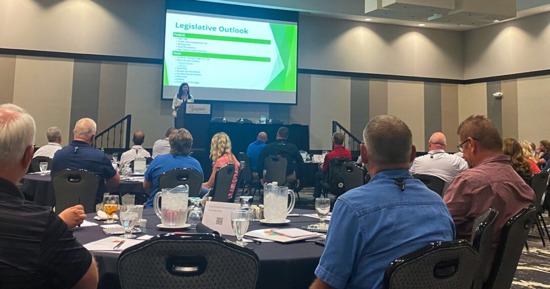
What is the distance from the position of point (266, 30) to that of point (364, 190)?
986cm

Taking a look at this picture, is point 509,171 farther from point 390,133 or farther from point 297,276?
point 297,276

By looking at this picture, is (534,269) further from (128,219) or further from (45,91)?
(45,91)

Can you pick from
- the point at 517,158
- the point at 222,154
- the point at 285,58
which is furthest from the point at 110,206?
the point at 285,58

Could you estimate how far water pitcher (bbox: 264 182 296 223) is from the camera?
7.96ft

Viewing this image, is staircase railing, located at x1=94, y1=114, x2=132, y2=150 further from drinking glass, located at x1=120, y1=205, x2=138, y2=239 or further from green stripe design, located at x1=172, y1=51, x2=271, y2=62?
drinking glass, located at x1=120, y1=205, x2=138, y2=239

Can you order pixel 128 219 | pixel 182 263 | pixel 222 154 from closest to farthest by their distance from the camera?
1. pixel 182 263
2. pixel 128 219
3. pixel 222 154

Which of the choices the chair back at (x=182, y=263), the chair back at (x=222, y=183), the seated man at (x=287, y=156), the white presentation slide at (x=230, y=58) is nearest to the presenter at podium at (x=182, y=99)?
the white presentation slide at (x=230, y=58)

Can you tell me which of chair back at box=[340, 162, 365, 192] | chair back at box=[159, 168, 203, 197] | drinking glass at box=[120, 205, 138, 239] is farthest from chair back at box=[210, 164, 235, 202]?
drinking glass at box=[120, 205, 138, 239]

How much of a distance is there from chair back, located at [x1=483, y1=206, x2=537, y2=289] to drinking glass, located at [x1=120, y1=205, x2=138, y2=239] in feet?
5.28

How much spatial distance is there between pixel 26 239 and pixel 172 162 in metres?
2.83

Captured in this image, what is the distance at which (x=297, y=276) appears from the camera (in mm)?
1735

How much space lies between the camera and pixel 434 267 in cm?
136

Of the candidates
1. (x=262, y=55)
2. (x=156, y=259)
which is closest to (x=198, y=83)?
(x=262, y=55)

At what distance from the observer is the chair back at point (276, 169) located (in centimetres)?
744
